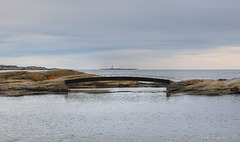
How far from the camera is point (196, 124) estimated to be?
3177 cm

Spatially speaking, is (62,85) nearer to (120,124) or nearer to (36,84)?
(36,84)

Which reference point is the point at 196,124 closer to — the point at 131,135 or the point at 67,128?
the point at 131,135

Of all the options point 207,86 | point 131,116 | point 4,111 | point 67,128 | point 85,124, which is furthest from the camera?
point 207,86

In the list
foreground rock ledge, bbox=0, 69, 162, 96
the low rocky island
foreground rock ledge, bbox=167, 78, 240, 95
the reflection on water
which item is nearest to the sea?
the reflection on water

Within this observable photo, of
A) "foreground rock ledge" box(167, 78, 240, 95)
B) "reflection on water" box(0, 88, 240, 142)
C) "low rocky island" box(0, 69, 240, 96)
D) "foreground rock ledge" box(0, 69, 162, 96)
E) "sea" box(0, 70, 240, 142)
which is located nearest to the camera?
"sea" box(0, 70, 240, 142)

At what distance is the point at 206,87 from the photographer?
72.8 m

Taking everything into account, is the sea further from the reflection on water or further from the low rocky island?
the low rocky island

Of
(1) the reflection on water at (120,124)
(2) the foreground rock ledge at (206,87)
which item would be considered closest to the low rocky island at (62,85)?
(2) the foreground rock ledge at (206,87)

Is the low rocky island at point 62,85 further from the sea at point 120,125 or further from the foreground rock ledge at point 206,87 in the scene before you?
the sea at point 120,125

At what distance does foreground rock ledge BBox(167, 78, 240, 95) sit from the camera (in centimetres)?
6688

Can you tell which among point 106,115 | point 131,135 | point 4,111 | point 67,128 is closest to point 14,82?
point 4,111

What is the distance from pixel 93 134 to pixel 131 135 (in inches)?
154

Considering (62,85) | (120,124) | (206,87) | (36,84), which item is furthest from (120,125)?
(36,84)

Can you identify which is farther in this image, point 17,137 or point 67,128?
point 67,128
